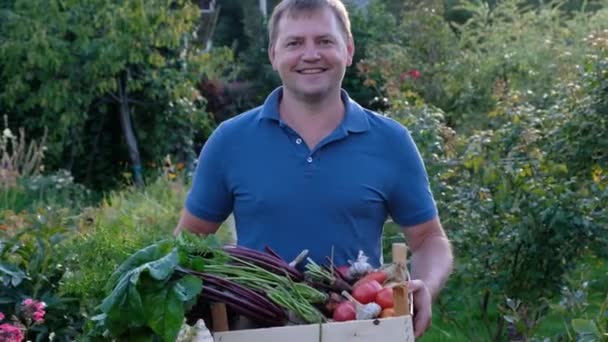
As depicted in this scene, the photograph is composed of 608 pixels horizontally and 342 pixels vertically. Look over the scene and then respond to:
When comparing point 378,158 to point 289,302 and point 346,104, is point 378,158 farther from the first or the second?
point 289,302

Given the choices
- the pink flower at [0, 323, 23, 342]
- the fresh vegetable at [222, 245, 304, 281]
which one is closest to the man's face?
the fresh vegetable at [222, 245, 304, 281]

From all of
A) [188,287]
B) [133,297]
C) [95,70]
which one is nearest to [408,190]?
[188,287]

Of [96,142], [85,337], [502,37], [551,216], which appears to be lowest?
[96,142]

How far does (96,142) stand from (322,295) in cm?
1097

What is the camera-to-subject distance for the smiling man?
3277 millimetres

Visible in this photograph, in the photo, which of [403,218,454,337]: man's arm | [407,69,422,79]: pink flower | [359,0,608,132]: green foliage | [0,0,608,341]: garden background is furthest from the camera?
[407,69,422,79]: pink flower

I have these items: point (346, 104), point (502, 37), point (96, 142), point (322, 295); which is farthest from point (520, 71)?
point (322, 295)

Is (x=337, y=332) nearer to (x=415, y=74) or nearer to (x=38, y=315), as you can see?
(x=38, y=315)

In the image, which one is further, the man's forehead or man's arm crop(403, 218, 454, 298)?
man's arm crop(403, 218, 454, 298)

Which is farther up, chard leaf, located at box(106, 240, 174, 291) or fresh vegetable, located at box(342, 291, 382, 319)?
chard leaf, located at box(106, 240, 174, 291)

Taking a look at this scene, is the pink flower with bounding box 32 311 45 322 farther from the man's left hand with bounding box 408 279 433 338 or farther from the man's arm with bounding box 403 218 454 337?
the man's left hand with bounding box 408 279 433 338

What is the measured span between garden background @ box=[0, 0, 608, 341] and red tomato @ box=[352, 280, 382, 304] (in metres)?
0.57

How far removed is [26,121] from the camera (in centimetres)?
1284

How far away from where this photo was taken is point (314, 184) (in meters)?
3.29
